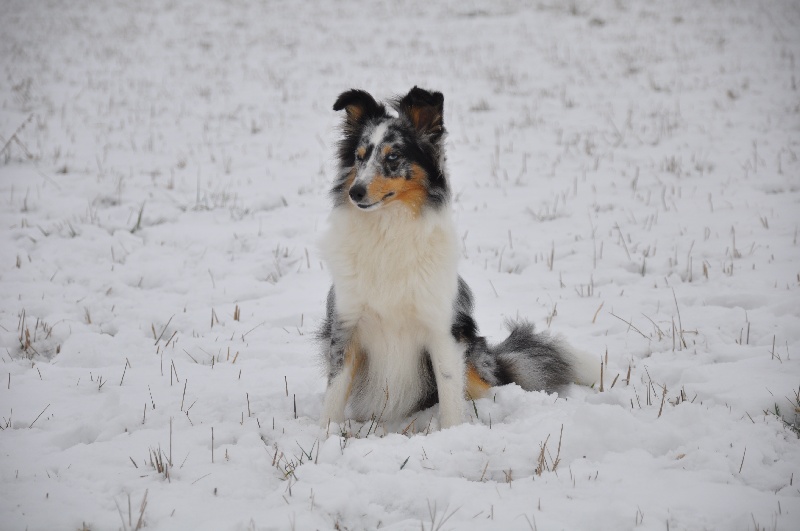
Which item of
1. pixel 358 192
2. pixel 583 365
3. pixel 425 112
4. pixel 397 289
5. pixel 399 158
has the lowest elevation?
pixel 583 365

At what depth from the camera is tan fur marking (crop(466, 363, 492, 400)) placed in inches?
160

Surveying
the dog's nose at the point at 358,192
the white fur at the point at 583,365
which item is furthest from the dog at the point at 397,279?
the white fur at the point at 583,365

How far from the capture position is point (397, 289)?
12.3 feet

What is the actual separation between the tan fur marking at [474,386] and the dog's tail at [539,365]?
0.11m

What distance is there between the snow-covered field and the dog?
31 centimetres

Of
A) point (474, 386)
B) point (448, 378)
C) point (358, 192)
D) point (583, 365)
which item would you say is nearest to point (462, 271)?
point (583, 365)

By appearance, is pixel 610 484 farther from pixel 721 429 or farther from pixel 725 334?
pixel 725 334

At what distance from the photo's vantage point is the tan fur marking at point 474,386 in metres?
4.05

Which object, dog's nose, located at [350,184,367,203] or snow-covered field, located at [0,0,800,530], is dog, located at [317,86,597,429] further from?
snow-covered field, located at [0,0,800,530]

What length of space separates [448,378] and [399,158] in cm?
155

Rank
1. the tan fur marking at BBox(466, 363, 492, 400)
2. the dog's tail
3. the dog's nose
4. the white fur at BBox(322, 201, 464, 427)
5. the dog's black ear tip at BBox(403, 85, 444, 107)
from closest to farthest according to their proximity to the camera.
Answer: the dog's nose → the white fur at BBox(322, 201, 464, 427) → the dog's black ear tip at BBox(403, 85, 444, 107) → the tan fur marking at BBox(466, 363, 492, 400) → the dog's tail

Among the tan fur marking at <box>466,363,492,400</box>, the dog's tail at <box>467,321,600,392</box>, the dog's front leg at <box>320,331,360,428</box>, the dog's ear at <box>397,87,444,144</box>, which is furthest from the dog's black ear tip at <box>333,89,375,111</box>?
the tan fur marking at <box>466,363,492,400</box>

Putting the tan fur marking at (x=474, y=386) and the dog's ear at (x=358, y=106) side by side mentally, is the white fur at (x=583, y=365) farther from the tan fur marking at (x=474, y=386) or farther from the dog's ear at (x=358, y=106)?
the dog's ear at (x=358, y=106)

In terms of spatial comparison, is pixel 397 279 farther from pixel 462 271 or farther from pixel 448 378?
pixel 462 271
